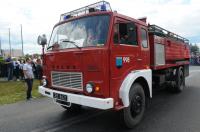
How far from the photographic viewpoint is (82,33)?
213 inches

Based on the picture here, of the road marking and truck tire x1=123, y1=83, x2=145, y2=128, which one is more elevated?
truck tire x1=123, y1=83, x2=145, y2=128

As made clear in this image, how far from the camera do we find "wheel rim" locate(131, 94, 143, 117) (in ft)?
18.4

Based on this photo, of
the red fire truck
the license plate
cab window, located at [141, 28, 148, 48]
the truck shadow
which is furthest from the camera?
cab window, located at [141, 28, 148, 48]

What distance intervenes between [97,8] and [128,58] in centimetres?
133

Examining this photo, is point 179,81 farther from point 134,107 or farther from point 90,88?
point 90,88

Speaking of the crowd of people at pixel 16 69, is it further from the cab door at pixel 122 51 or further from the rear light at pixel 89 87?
the rear light at pixel 89 87

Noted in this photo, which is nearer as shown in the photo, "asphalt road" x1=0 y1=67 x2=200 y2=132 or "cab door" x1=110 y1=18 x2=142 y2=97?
"cab door" x1=110 y1=18 x2=142 y2=97

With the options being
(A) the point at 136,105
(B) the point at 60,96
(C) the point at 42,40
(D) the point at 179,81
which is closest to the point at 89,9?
(C) the point at 42,40

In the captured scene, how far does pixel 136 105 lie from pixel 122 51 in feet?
4.37

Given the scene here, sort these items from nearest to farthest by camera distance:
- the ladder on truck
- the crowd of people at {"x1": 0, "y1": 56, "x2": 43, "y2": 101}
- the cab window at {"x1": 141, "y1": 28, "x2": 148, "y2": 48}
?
the cab window at {"x1": 141, "y1": 28, "x2": 148, "y2": 48}
the ladder on truck
the crowd of people at {"x1": 0, "y1": 56, "x2": 43, "y2": 101}

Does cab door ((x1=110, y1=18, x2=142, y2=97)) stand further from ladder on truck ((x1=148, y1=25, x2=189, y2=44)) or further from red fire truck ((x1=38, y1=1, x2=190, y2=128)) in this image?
ladder on truck ((x1=148, y1=25, x2=189, y2=44))

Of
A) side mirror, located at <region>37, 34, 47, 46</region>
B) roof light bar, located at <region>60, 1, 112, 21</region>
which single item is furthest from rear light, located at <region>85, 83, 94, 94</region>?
side mirror, located at <region>37, 34, 47, 46</region>

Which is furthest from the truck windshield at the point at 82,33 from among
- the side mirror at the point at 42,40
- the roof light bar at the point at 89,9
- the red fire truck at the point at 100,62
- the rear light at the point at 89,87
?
the rear light at the point at 89,87

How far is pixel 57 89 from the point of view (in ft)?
19.1
